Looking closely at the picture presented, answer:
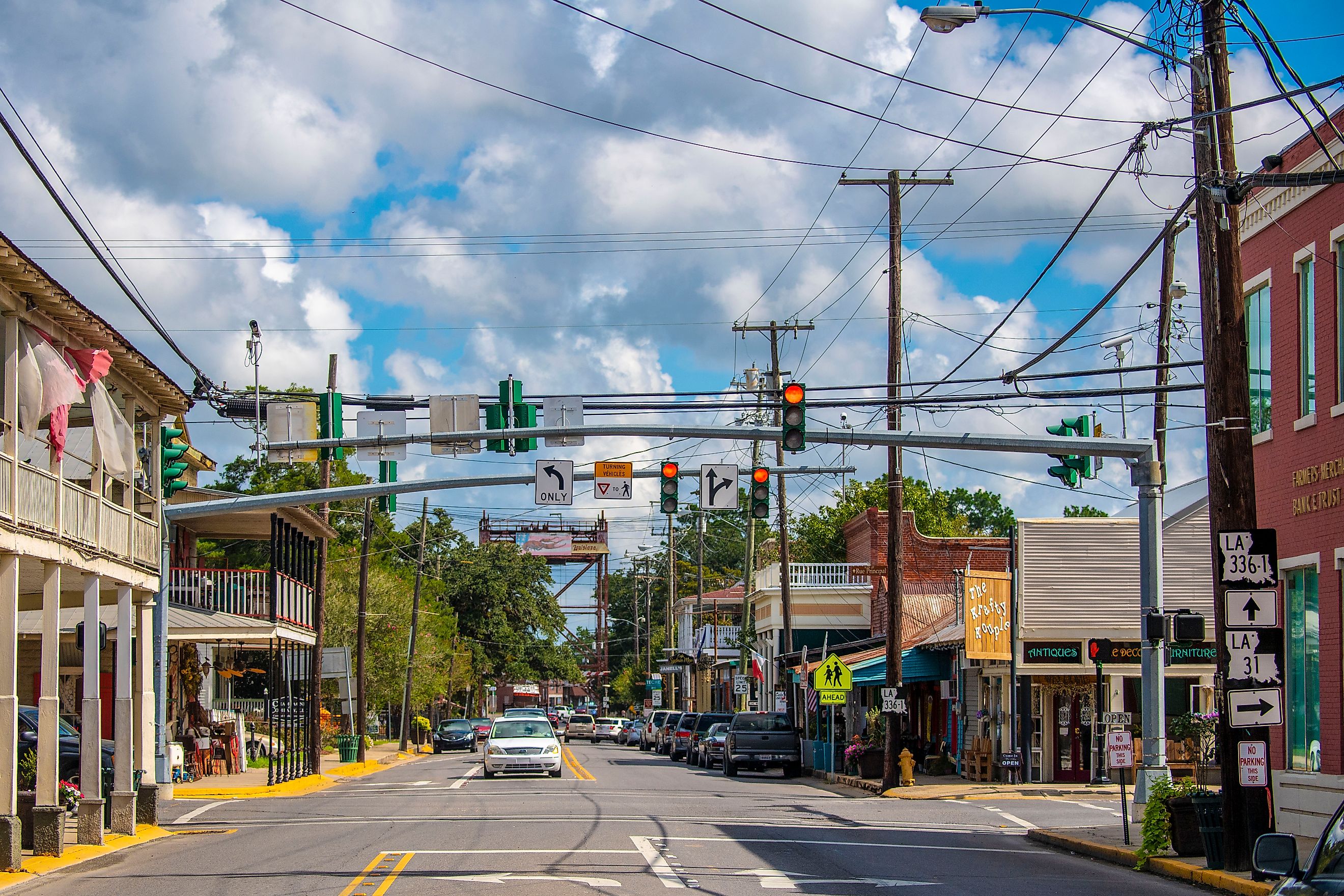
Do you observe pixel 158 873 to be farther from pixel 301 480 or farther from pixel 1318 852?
pixel 301 480

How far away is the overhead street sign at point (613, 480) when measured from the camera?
2525 cm

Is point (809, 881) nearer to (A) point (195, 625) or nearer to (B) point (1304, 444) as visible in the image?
(B) point (1304, 444)

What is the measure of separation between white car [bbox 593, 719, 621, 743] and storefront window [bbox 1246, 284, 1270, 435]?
217ft

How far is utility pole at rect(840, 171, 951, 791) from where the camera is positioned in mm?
29953

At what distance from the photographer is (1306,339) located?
19438mm

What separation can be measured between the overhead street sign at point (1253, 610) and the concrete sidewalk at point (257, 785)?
67.3ft

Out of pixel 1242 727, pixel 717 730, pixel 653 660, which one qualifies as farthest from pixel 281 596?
pixel 653 660

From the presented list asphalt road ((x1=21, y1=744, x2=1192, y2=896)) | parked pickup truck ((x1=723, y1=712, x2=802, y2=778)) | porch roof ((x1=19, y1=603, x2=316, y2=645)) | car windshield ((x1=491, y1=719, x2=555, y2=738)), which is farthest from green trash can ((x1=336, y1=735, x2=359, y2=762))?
asphalt road ((x1=21, y1=744, x2=1192, y2=896))

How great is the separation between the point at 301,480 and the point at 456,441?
4845 centimetres

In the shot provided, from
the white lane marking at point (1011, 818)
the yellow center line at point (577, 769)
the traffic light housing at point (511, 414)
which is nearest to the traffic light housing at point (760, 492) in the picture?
the traffic light housing at point (511, 414)

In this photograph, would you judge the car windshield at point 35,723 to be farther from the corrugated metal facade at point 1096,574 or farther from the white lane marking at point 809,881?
the corrugated metal facade at point 1096,574

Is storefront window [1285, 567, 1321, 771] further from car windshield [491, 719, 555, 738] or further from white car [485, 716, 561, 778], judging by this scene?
car windshield [491, 719, 555, 738]

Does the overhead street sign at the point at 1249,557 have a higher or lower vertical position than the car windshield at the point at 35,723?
higher

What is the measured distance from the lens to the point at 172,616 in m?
31.9
